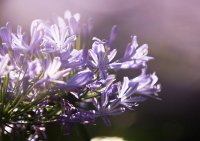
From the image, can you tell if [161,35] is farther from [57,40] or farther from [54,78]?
[54,78]

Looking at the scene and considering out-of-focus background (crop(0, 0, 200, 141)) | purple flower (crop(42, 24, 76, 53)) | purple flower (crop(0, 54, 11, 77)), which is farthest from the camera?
out-of-focus background (crop(0, 0, 200, 141))

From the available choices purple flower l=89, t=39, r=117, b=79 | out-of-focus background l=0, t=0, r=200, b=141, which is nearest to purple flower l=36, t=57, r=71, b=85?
purple flower l=89, t=39, r=117, b=79

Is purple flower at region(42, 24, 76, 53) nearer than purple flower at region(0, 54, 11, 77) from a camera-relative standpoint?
No

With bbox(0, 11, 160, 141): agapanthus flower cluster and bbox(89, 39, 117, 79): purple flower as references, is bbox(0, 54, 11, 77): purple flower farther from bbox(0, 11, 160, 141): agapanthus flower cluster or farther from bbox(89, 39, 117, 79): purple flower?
bbox(89, 39, 117, 79): purple flower

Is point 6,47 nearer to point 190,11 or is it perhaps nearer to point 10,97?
point 10,97

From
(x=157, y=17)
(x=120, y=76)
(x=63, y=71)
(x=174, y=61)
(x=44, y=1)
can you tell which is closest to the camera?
(x=63, y=71)

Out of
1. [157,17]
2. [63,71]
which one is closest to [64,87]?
[63,71]
